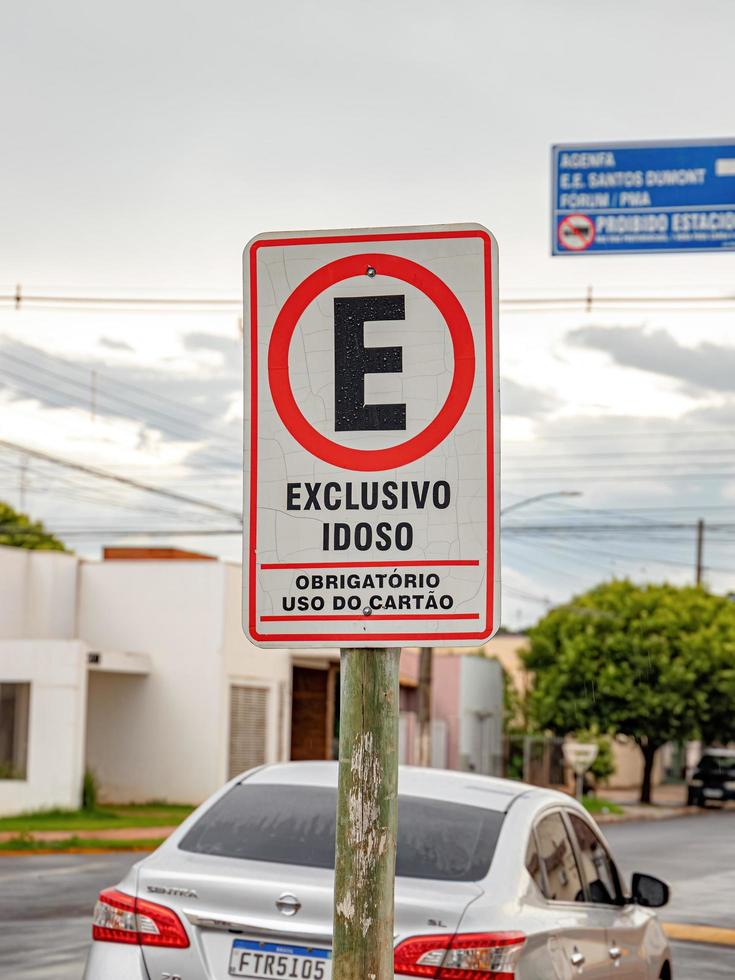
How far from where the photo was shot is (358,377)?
3.52m

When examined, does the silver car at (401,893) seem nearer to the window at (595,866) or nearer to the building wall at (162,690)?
the window at (595,866)

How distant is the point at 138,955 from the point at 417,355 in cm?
331

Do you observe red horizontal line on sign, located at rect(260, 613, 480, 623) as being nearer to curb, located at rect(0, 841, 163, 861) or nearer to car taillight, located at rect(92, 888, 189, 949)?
car taillight, located at rect(92, 888, 189, 949)

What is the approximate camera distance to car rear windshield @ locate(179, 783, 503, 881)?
252 inches

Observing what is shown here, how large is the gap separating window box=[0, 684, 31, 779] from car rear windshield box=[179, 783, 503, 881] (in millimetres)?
25951

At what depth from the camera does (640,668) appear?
51.8 meters

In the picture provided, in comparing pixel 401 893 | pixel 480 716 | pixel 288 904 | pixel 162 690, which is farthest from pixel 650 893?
pixel 480 716

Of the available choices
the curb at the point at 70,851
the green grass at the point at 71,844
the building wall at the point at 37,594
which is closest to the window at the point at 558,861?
the curb at the point at 70,851

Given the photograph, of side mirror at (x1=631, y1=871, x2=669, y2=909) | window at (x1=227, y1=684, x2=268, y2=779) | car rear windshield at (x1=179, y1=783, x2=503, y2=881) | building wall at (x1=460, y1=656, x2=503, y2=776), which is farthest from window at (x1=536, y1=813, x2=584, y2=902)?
building wall at (x1=460, y1=656, x2=503, y2=776)

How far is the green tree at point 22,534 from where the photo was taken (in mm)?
59906

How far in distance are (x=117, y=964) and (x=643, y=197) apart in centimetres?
1092

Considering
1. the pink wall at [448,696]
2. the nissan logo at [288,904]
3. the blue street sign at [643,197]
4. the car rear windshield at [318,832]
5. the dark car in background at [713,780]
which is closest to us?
the nissan logo at [288,904]

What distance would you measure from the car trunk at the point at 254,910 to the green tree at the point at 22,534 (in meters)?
54.1

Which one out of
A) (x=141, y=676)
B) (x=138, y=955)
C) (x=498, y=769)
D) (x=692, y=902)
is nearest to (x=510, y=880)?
(x=138, y=955)
